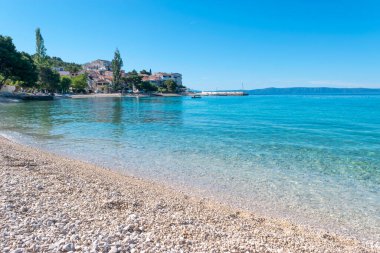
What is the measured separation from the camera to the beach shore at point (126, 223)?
464 centimetres

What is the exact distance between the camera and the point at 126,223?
5.59m

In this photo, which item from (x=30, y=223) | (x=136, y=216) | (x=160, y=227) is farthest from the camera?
(x=136, y=216)

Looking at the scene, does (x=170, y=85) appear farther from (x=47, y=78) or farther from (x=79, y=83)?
(x=47, y=78)

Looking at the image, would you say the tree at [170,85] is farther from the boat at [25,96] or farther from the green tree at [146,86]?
the boat at [25,96]

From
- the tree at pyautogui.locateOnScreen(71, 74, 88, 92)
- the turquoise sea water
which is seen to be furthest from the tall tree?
the turquoise sea water

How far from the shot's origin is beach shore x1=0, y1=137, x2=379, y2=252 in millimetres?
4641

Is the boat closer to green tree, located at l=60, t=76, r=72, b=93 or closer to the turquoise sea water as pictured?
green tree, located at l=60, t=76, r=72, b=93

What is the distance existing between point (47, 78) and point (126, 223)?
104276 millimetres

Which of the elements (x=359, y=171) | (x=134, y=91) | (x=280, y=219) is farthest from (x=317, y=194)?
(x=134, y=91)

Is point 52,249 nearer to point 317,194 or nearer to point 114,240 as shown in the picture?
point 114,240

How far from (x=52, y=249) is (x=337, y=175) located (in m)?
11.8

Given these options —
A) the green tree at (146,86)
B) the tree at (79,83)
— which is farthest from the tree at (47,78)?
the green tree at (146,86)

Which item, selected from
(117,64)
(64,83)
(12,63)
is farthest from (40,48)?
(12,63)

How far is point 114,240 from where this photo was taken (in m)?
4.71
